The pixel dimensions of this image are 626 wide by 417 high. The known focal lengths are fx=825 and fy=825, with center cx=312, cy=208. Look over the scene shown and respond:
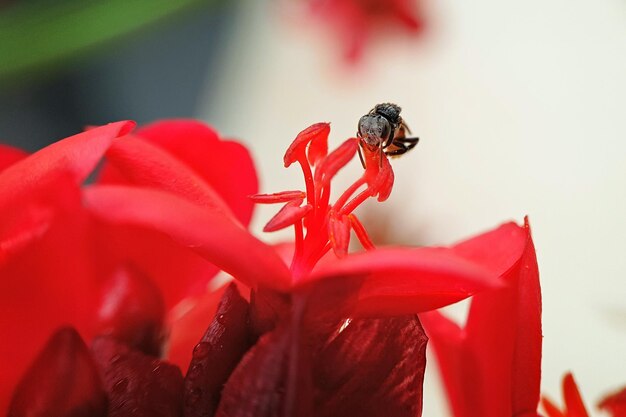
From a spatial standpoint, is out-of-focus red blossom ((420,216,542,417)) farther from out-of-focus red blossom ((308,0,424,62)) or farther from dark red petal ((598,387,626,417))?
out-of-focus red blossom ((308,0,424,62))

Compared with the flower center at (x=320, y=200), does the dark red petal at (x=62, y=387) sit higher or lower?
lower

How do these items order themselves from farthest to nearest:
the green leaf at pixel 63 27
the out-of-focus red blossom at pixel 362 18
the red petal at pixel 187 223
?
1. the out-of-focus red blossom at pixel 362 18
2. the green leaf at pixel 63 27
3. the red petal at pixel 187 223

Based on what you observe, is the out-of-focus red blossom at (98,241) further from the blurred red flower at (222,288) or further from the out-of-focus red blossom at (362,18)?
the out-of-focus red blossom at (362,18)

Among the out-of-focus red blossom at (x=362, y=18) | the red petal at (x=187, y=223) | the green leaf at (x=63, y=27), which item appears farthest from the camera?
the out-of-focus red blossom at (x=362, y=18)

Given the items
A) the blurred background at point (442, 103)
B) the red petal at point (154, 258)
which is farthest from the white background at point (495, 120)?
the red petal at point (154, 258)

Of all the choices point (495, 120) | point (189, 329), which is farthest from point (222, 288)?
point (495, 120)

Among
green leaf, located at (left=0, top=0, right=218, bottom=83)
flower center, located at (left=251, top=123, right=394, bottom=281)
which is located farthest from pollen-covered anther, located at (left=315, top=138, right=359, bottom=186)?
green leaf, located at (left=0, top=0, right=218, bottom=83)

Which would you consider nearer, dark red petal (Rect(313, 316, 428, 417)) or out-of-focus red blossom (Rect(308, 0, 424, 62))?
dark red petal (Rect(313, 316, 428, 417))

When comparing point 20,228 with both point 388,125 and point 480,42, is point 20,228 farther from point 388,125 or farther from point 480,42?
point 480,42
